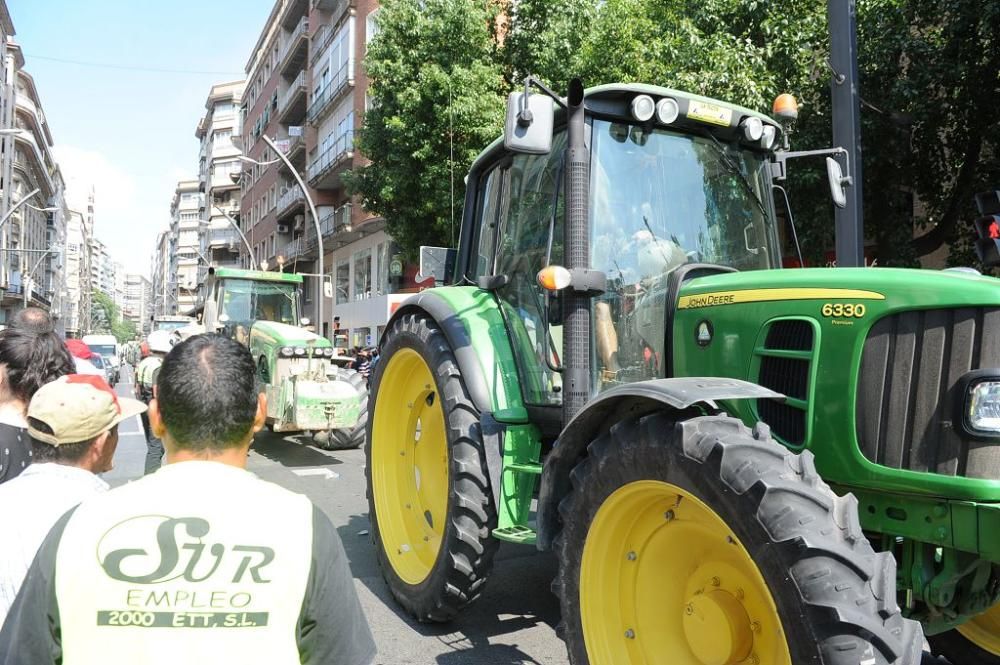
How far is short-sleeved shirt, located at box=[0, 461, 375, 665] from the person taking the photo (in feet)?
4.46

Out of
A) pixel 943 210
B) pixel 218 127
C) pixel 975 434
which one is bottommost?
pixel 975 434

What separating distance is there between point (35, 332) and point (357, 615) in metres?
2.75

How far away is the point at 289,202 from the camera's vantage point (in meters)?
38.7

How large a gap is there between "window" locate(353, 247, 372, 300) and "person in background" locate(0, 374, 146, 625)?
26.4 meters

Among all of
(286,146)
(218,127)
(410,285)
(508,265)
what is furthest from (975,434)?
(218,127)

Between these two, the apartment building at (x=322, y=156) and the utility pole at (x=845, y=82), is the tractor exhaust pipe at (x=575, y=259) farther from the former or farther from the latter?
the apartment building at (x=322, y=156)

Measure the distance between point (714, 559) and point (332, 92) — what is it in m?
31.6

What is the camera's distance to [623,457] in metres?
2.73

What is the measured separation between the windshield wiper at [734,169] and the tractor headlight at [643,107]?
388 millimetres

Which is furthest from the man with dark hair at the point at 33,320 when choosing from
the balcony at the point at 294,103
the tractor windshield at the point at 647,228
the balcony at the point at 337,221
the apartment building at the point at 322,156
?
the balcony at the point at 294,103

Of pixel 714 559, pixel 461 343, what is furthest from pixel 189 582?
pixel 461 343

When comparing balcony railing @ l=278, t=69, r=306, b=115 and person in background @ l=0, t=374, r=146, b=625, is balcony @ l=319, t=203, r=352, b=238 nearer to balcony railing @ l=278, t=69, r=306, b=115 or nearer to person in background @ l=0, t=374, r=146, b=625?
balcony railing @ l=278, t=69, r=306, b=115

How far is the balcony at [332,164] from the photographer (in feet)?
94.9

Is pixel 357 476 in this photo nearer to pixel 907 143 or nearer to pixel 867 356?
pixel 867 356
